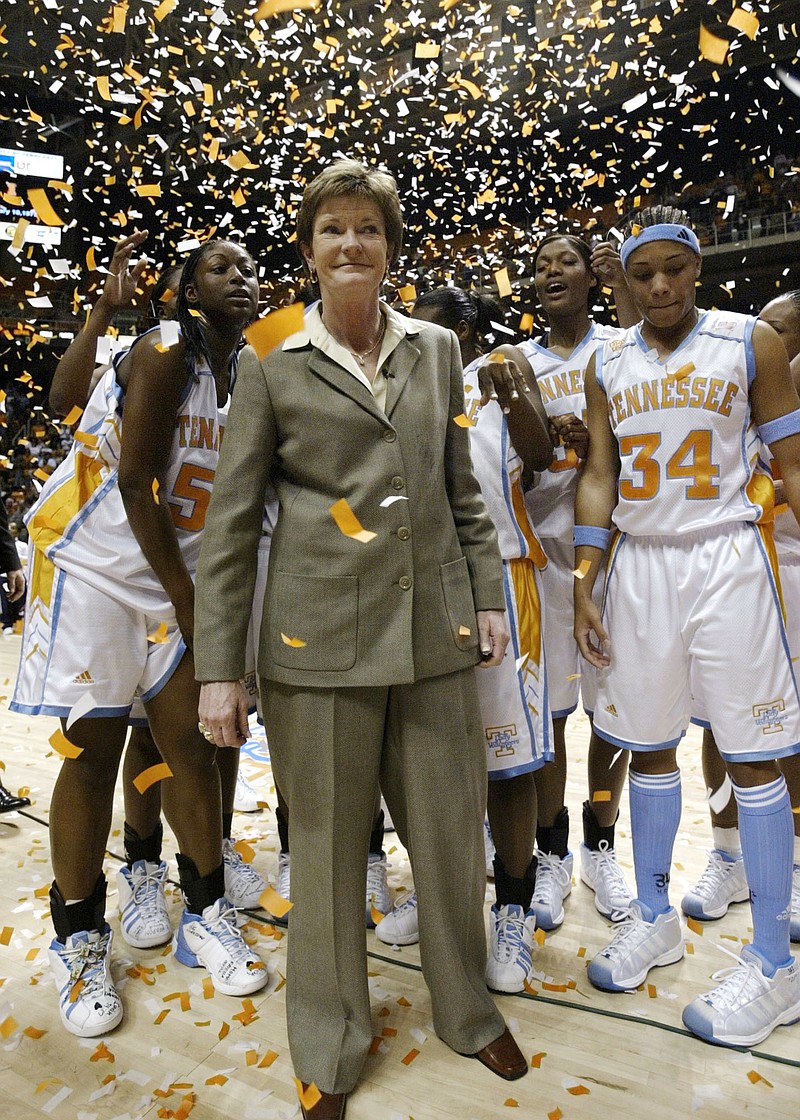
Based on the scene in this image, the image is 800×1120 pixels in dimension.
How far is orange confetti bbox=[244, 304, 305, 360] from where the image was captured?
1.42m

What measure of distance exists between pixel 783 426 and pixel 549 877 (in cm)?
123

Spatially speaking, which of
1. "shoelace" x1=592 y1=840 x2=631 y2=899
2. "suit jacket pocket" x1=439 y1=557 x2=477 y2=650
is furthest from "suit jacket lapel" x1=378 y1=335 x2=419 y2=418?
"shoelace" x1=592 y1=840 x2=631 y2=899

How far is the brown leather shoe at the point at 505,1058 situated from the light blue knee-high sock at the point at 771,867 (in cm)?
53

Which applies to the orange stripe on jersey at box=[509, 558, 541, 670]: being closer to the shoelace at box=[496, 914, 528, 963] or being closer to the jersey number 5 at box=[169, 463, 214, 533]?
the shoelace at box=[496, 914, 528, 963]

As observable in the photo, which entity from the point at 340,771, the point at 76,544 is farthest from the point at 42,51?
the point at 340,771

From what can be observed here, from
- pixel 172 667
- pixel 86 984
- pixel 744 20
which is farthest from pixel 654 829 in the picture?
pixel 744 20

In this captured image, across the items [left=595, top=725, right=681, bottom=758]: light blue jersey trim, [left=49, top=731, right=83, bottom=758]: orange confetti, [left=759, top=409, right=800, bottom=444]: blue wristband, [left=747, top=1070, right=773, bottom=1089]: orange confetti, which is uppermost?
[left=759, top=409, right=800, bottom=444]: blue wristband

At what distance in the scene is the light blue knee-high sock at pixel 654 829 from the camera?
70.1 inches

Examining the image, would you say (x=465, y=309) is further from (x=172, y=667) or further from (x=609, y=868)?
(x=609, y=868)

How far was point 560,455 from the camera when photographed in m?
2.12

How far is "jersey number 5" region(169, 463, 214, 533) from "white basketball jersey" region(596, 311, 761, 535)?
93 cm

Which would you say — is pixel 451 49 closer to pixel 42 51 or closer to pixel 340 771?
pixel 42 51

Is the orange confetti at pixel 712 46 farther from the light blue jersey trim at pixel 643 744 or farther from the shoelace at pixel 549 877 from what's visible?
the shoelace at pixel 549 877

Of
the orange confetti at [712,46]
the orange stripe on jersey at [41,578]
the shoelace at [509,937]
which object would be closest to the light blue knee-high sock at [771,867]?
the shoelace at [509,937]
